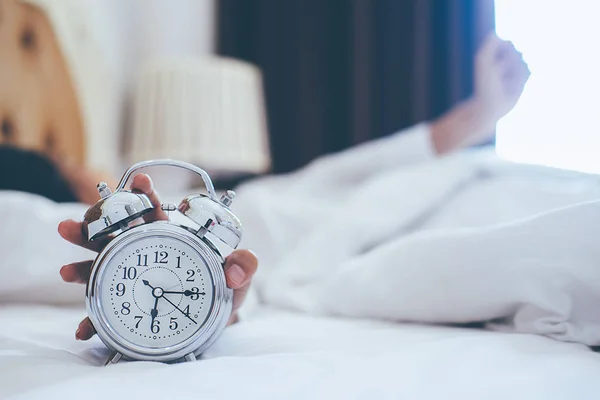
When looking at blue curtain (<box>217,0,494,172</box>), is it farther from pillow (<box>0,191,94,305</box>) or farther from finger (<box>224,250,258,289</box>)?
finger (<box>224,250,258,289</box>)

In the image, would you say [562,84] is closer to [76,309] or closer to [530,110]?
[530,110]

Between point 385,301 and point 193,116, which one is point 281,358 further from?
point 193,116

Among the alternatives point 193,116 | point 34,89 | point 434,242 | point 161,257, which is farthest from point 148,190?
point 193,116

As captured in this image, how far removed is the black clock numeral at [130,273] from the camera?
57 centimetres

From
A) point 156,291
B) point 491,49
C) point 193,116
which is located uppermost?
point 491,49

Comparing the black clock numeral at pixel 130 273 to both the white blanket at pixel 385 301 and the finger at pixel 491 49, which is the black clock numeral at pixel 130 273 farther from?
the finger at pixel 491 49

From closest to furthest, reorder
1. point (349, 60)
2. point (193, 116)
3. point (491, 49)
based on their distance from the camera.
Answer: point (491, 49), point (193, 116), point (349, 60)

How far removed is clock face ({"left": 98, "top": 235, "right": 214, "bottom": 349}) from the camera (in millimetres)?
567

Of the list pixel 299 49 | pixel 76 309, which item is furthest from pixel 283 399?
pixel 299 49

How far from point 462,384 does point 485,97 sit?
105cm

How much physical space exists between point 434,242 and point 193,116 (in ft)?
4.68

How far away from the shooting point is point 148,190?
615 millimetres

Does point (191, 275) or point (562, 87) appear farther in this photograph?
point (562, 87)

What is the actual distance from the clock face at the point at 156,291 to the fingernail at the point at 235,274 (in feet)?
0.06
